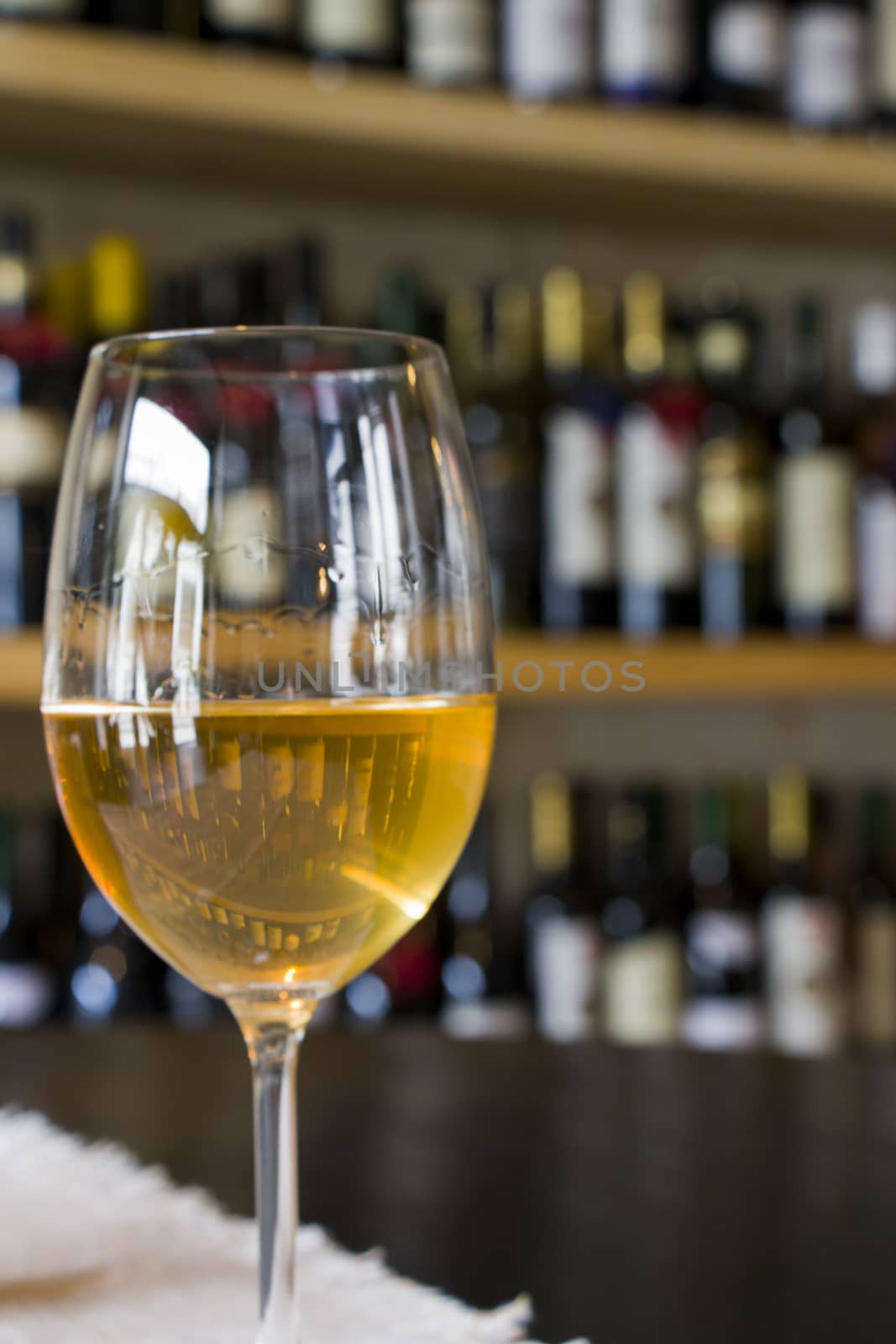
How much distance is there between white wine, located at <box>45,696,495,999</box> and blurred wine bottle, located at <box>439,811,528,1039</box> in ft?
3.05

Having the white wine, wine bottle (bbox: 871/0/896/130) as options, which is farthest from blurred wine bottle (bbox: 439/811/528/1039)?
the white wine

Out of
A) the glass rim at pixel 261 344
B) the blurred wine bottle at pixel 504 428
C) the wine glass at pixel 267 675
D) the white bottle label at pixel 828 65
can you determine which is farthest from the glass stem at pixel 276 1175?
the white bottle label at pixel 828 65

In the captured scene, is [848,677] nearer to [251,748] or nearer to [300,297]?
[300,297]

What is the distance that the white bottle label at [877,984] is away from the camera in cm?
133

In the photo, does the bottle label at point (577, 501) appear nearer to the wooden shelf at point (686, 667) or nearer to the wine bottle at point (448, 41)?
the wooden shelf at point (686, 667)

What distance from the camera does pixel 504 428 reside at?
127cm

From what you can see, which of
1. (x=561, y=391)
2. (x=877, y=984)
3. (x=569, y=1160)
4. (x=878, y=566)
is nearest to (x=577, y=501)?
(x=561, y=391)

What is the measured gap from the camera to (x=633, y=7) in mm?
1247

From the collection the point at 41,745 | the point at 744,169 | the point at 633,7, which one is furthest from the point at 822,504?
the point at 41,745

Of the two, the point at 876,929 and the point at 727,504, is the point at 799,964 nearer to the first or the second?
the point at 876,929

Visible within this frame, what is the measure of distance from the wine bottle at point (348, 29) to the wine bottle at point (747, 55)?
300 millimetres

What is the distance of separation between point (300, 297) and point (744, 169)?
386 millimetres

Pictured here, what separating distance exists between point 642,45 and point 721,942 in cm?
73

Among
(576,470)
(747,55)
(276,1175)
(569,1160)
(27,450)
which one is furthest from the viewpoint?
(747,55)
